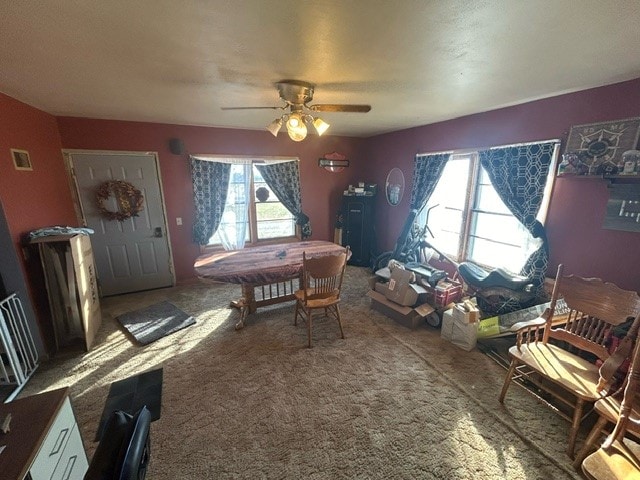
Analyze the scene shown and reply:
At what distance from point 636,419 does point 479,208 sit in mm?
2574

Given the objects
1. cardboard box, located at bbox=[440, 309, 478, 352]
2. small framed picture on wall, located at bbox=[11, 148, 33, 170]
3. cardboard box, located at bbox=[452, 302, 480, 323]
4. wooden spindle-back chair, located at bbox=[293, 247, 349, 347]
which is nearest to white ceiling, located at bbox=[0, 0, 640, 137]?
small framed picture on wall, located at bbox=[11, 148, 33, 170]

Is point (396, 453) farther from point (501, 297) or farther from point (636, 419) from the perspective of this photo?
point (501, 297)

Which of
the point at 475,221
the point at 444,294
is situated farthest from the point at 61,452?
the point at 475,221

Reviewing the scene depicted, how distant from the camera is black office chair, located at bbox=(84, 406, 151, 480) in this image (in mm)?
705

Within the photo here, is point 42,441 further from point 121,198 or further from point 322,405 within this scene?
point 121,198

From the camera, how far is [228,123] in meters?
3.82

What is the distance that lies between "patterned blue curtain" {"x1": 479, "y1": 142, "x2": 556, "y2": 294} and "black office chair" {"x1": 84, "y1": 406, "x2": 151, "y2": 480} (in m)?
3.29

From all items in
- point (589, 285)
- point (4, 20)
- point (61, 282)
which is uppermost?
point (4, 20)

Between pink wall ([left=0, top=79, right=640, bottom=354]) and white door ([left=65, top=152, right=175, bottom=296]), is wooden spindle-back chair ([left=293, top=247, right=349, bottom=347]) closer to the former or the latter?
pink wall ([left=0, top=79, right=640, bottom=354])

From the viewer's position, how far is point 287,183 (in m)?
4.68

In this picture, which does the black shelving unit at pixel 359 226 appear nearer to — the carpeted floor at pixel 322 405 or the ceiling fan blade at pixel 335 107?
the carpeted floor at pixel 322 405

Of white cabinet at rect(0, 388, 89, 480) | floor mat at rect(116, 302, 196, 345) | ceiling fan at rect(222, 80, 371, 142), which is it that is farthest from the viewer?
floor mat at rect(116, 302, 196, 345)

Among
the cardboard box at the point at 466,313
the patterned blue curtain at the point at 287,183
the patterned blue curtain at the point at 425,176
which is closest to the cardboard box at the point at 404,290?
the cardboard box at the point at 466,313

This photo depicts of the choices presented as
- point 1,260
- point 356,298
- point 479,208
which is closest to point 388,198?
point 479,208
